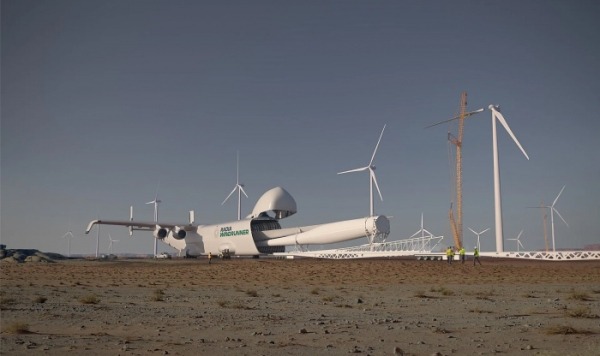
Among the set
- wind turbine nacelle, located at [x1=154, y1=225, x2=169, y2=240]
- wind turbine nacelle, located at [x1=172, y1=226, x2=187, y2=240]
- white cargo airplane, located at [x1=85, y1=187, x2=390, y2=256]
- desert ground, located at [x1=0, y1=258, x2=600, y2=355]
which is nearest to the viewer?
desert ground, located at [x1=0, y1=258, x2=600, y2=355]

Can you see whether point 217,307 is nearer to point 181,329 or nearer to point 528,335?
point 181,329

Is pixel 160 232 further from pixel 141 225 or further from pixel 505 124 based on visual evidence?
pixel 505 124

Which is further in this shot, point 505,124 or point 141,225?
point 141,225

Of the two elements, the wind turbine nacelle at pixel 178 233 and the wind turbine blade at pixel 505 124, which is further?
the wind turbine nacelle at pixel 178 233

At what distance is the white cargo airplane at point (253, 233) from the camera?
3215 inches

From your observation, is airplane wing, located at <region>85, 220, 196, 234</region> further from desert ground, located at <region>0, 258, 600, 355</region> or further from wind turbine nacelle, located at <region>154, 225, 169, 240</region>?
desert ground, located at <region>0, 258, 600, 355</region>

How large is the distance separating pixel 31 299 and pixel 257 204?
80930mm

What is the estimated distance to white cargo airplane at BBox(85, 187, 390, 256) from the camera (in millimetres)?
81669

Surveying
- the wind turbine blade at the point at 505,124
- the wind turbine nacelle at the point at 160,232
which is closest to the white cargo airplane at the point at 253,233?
the wind turbine nacelle at the point at 160,232

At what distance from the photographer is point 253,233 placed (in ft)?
308

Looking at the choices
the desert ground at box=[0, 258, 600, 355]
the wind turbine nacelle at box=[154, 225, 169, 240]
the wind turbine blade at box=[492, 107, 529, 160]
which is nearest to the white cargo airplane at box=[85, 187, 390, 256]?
the wind turbine nacelle at box=[154, 225, 169, 240]

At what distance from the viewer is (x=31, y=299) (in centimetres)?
1916

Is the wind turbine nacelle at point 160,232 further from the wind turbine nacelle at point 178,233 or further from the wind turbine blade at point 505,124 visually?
the wind turbine blade at point 505,124

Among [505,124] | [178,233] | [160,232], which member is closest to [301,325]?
[505,124]
